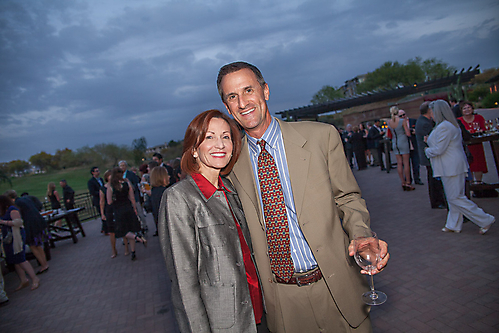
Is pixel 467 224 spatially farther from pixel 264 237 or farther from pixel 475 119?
pixel 264 237

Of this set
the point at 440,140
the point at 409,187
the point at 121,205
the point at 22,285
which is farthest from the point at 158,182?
the point at 409,187

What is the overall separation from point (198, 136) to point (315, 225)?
3.02 ft

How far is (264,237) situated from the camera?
178 cm

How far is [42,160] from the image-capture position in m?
24.9

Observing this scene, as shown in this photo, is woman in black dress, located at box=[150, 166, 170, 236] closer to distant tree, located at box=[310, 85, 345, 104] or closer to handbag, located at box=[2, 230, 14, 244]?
handbag, located at box=[2, 230, 14, 244]

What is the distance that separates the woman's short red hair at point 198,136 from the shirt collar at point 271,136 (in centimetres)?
15

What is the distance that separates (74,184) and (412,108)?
3161cm

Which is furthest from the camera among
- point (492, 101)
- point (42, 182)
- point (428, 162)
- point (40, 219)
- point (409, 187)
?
point (492, 101)

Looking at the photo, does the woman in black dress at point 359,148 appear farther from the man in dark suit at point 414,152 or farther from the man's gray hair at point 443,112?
the man's gray hair at point 443,112

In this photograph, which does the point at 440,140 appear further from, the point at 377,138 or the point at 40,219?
the point at 377,138

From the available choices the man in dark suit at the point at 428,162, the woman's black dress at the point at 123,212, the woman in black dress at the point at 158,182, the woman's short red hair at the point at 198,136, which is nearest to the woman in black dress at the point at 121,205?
the woman's black dress at the point at 123,212

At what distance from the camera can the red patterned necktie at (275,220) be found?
1.71 meters

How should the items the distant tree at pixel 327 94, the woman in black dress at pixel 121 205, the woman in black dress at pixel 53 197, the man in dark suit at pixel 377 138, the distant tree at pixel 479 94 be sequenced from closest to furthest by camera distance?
the woman in black dress at pixel 121 205 → the woman in black dress at pixel 53 197 → the man in dark suit at pixel 377 138 → the distant tree at pixel 479 94 → the distant tree at pixel 327 94

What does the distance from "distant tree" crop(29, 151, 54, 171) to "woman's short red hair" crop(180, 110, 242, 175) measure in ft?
88.6
